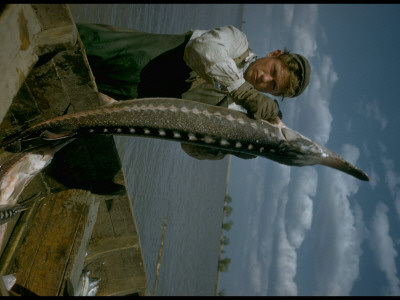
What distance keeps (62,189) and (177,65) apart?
213 cm

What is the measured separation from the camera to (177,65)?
9.51 ft

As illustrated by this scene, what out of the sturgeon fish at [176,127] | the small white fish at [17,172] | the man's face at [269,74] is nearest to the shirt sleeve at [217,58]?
the sturgeon fish at [176,127]

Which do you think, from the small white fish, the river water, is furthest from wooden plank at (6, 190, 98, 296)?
the river water

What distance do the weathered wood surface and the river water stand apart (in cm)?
158

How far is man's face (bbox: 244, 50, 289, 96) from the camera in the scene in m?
2.85

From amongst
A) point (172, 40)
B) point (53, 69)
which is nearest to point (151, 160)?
point (172, 40)

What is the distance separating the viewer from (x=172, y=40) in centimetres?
287

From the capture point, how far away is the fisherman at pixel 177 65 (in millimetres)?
2514

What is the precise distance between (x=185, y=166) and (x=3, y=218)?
10.3 metres

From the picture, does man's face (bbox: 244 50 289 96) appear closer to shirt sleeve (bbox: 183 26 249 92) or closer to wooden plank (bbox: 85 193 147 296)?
shirt sleeve (bbox: 183 26 249 92)

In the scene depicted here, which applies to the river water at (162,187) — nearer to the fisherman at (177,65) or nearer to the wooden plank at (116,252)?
the fisherman at (177,65)

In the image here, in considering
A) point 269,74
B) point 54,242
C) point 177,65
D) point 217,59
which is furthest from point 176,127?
point 54,242

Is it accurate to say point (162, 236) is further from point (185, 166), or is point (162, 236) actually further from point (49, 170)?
point (49, 170)

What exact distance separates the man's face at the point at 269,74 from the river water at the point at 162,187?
2.48 metres
